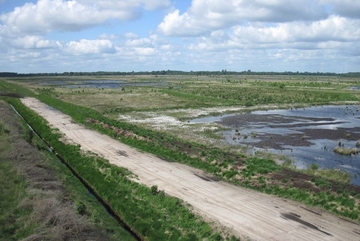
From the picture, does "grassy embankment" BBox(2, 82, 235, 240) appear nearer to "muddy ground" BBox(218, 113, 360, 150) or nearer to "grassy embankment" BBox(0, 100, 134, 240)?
"grassy embankment" BBox(0, 100, 134, 240)

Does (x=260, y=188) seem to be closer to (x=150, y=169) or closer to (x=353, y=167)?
(x=150, y=169)

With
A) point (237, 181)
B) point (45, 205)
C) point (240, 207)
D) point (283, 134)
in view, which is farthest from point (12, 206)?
point (283, 134)

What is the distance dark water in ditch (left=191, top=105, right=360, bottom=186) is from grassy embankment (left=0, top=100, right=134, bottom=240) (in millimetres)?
20306

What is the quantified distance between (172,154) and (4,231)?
20.0 m

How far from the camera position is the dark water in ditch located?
36.6 m

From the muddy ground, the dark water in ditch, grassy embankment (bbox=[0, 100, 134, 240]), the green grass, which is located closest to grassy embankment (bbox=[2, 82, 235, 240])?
grassy embankment (bbox=[0, 100, 134, 240])

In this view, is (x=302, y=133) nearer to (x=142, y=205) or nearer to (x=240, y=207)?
(x=240, y=207)

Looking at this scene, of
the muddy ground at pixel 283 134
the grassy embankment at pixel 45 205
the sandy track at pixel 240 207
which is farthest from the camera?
the muddy ground at pixel 283 134

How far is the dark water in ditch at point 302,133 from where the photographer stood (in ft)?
120

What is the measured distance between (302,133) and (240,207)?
31.0 m

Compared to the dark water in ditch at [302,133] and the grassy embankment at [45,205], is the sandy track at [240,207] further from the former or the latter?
the dark water in ditch at [302,133]

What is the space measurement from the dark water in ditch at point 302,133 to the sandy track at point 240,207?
9638mm

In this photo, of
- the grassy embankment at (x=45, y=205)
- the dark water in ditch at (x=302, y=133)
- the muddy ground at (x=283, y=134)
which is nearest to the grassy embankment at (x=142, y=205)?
Answer: the grassy embankment at (x=45, y=205)

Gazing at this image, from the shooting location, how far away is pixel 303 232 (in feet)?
63.9
